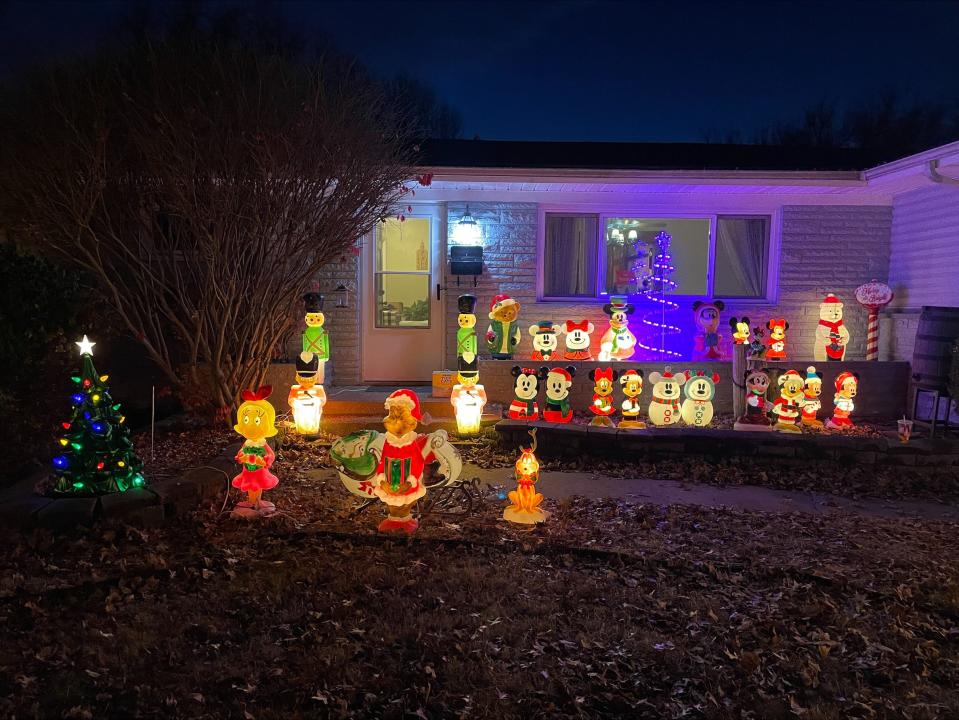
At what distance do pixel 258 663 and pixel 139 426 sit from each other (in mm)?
5819

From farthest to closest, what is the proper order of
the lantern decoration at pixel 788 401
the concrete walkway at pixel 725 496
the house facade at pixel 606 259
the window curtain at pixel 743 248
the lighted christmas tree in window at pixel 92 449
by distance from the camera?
the window curtain at pixel 743 248, the house facade at pixel 606 259, the lantern decoration at pixel 788 401, the concrete walkway at pixel 725 496, the lighted christmas tree in window at pixel 92 449

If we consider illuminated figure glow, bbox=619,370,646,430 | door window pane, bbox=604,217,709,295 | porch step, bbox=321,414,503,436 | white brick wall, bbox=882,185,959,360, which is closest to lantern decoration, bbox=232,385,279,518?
porch step, bbox=321,414,503,436

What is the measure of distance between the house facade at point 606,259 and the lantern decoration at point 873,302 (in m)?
0.15

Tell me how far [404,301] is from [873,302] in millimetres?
6514

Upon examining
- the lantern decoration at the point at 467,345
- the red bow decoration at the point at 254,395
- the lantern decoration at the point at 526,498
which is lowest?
the lantern decoration at the point at 526,498

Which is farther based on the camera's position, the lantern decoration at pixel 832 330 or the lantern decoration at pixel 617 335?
the lantern decoration at pixel 832 330

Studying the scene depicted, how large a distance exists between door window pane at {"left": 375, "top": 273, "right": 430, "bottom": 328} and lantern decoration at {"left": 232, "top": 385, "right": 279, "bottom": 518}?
507 centimetres

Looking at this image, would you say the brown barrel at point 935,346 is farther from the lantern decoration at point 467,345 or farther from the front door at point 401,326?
the front door at point 401,326

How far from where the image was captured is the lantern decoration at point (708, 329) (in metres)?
9.71

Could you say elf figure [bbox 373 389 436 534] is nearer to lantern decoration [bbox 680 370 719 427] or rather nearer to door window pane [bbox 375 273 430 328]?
lantern decoration [bbox 680 370 719 427]

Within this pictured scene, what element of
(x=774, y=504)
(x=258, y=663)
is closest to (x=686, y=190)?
(x=774, y=504)

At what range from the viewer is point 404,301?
1057cm

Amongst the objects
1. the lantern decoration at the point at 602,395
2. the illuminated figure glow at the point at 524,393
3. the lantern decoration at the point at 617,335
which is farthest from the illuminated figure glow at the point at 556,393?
the lantern decoration at the point at 617,335

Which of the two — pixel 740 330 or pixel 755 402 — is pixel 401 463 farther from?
pixel 740 330
